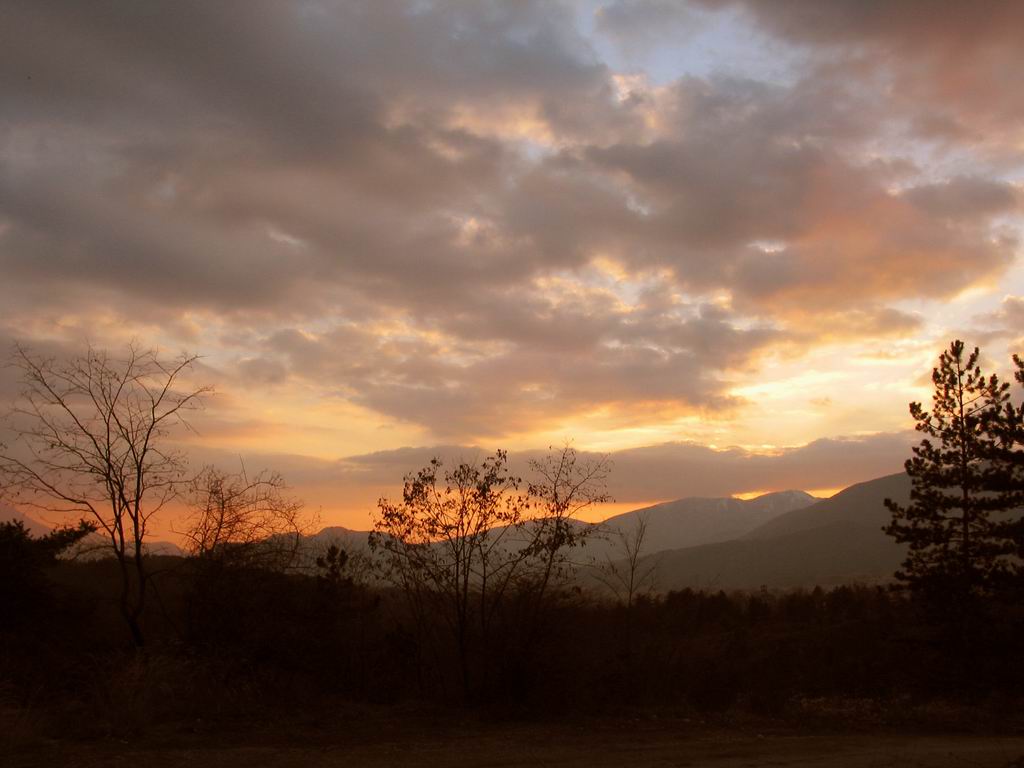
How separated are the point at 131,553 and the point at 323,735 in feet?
23.7

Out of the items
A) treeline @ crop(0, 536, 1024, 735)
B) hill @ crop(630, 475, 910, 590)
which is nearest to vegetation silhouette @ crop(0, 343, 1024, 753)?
treeline @ crop(0, 536, 1024, 735)

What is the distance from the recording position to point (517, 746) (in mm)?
11898

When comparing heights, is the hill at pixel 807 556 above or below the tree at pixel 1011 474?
below

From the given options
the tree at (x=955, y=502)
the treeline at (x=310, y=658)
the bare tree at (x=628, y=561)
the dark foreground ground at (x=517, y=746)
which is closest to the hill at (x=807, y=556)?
the tree at (x=955, y=502)

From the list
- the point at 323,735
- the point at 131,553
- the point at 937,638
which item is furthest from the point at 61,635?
the point at 937,638

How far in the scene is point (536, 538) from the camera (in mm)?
15766

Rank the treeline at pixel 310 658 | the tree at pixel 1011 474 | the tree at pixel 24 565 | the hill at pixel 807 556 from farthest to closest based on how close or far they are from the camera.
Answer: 1. the hill at pixel 807 556
2. the tree at pixel 1011 474
3. the tree at pixel 24 565
4. the treeline at pixel 310 658

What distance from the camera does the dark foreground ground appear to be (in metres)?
10.4

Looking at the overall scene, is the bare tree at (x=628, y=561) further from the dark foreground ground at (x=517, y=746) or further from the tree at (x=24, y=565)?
the tree at (x=24, y=565)

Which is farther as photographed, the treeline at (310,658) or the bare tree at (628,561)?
the bare tree at (628,561)

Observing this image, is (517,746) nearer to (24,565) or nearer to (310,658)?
(310,658)

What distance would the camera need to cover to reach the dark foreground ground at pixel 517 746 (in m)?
10.4

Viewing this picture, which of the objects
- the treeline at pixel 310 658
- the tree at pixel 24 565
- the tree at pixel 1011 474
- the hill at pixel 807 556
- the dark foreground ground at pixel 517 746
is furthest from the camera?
the hill at pixel 807 556

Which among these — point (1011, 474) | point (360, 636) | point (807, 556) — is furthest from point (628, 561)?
point (807, 556)
